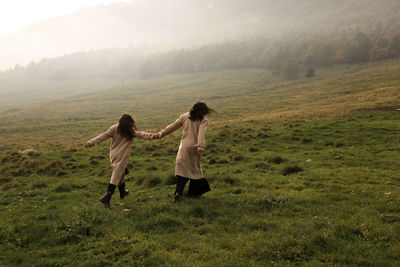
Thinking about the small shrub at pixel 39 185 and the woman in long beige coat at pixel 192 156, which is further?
the small shrub at pixel 39 185

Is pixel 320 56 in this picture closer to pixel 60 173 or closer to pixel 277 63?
pixel 277 63

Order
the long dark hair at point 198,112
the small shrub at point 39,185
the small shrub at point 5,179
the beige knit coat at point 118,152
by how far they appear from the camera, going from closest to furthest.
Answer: the long dark hair at point 198,112 < the beige knit coat at point 118,152 < the small shrub at point 39,185 < the small shrub at point 5,179

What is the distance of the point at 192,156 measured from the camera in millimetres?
8250

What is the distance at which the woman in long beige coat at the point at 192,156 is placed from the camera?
8156 millimetres

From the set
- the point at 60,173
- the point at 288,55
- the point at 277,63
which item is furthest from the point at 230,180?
the point at 288,55

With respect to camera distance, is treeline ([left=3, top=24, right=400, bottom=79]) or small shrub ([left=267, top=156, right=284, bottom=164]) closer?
small shrub ([left=267, top=156, right=284, bottom=164])

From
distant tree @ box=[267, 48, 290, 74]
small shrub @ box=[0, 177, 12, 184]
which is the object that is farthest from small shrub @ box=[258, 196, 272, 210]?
distant tree @ box=[267, 48, 290, 74]

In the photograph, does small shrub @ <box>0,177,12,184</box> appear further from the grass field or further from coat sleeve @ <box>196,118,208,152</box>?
coat sleeve @ <box>196,118,208,152</box>

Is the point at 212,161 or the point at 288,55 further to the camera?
the point at 288,55

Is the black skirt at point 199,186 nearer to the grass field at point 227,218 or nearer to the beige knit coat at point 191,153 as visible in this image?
the beige knit coat at point 191,153

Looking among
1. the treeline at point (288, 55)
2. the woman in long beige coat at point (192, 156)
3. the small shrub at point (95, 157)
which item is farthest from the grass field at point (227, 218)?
the treeline at point (288, 55)

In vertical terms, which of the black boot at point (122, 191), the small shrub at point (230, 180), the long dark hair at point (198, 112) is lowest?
the small shrub at point (230, 180)

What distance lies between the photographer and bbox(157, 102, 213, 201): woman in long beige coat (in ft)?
26.8

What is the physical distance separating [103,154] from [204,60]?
530 feet
